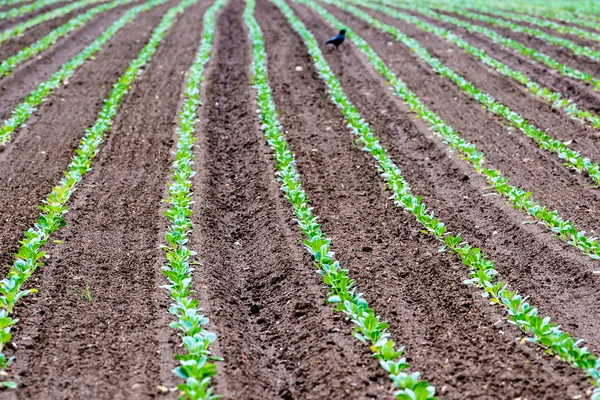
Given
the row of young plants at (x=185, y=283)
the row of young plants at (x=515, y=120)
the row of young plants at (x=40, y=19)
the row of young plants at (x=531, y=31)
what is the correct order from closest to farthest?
the row of young plants at (x=185, y=283)
the row of young plants at (x=515, y=120)
the row of young plants at (x=531, y=31)
the row of young plants at (x=40, y=19)

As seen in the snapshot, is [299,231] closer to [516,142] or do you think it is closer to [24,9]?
[516,142]

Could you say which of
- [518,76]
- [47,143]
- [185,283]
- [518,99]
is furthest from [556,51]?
[185,283]

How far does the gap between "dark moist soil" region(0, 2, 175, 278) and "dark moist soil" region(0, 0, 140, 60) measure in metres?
2.38

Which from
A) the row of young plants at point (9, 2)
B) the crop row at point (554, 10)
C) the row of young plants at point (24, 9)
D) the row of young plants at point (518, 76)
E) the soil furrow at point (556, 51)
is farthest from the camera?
the row of young plants at point (9, 2)

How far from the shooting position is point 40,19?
2077 cm

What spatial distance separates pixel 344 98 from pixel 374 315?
6.70 meters

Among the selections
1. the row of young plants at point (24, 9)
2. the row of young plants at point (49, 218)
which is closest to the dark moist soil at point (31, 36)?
the row of young plants at point (24, 9)

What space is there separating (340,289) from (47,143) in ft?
18.4

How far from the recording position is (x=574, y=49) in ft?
51.1

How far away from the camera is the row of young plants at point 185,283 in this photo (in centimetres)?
384

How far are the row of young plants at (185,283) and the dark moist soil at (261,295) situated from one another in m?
0.11

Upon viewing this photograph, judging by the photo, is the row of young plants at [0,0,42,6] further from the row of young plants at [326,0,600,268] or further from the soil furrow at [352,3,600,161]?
the row of young plants at [326,0,600,268]

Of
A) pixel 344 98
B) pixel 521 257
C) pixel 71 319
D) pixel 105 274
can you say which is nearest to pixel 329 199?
pixel 521 257

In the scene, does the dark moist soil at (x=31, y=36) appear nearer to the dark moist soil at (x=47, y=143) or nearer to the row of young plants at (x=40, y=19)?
the row of young plants at (x=40, y=19)
